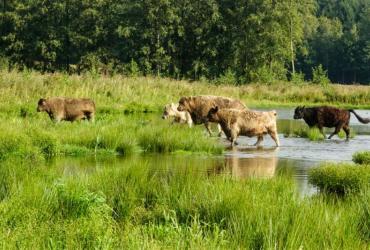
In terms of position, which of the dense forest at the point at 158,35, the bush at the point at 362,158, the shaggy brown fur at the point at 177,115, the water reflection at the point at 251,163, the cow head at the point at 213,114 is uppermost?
the dense forest at the point at 158,35

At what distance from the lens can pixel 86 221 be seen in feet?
22.2

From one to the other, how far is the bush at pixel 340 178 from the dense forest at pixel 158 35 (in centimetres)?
5345

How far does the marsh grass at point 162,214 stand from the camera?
6.01 metres

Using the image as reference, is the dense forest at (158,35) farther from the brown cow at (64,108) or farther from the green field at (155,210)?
the green field at (155,210)

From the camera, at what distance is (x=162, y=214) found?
791cm

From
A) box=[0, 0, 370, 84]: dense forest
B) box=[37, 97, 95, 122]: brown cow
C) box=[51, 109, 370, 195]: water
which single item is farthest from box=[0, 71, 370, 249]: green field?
box=[0, 0, 370, 84]: dense forest

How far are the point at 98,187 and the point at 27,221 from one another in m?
2.38

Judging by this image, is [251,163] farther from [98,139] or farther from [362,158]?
[98,139]

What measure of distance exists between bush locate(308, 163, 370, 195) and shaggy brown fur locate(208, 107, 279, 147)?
7202 millimetres

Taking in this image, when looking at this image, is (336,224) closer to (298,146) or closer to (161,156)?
(161,156)

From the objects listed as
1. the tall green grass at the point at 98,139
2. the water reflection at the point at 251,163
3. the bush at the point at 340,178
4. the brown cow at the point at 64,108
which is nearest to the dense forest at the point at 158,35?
the brown cow at the point at 64,108

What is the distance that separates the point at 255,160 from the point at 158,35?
2158 inches

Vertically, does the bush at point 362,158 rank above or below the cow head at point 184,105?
below

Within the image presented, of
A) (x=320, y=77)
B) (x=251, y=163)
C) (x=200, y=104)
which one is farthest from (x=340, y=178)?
(x=320, y=77)
